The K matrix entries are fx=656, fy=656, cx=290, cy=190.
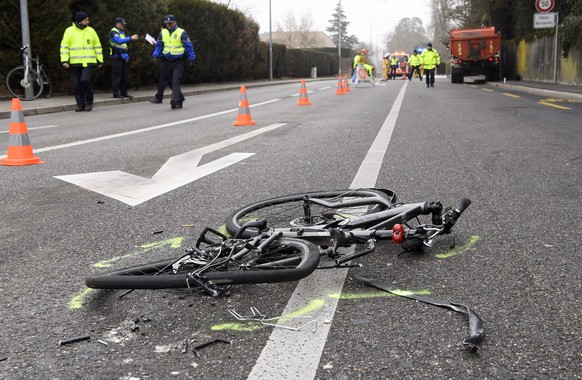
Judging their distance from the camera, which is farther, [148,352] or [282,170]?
[282,170]

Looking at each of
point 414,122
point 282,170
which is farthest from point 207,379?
point 414,122

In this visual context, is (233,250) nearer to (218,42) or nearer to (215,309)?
(215,309)

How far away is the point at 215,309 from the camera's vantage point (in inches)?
105

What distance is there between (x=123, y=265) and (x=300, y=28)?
119m

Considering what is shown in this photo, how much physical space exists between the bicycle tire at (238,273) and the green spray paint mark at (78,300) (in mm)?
74

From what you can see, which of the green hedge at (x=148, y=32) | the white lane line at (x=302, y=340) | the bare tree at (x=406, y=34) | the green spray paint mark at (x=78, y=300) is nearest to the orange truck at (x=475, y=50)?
the green hedge at (x=148, y=32)

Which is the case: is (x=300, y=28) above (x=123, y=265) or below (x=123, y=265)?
above

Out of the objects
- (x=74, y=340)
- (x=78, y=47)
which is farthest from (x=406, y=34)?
(x=74, y=340)

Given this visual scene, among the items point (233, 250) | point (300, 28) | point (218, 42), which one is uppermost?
point (300, 28)

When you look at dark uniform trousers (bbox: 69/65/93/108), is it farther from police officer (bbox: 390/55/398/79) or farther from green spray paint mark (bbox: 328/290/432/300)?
police officer (bbox: 390/55/398/79)

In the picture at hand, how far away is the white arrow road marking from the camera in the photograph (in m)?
5.21

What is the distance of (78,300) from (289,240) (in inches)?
37.9

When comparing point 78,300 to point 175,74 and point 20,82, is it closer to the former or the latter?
point 175,74

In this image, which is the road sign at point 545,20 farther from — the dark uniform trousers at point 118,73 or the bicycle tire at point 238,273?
the bicycle tire at point 238,273
